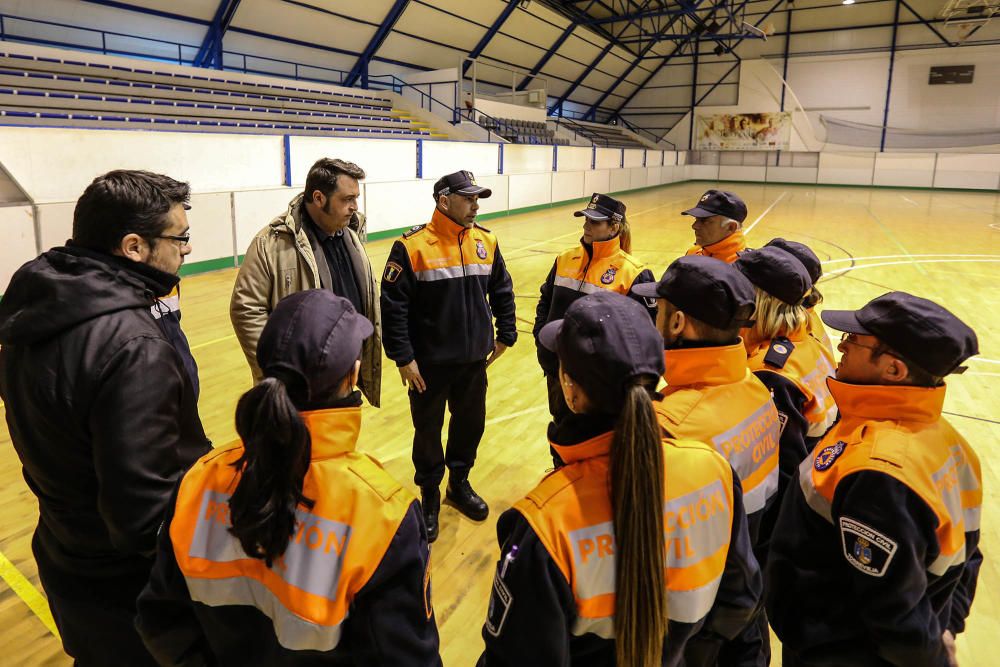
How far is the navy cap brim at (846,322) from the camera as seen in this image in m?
1.54

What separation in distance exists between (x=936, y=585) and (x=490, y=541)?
1.98m

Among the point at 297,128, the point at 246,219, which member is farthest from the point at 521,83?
the point at 246,219

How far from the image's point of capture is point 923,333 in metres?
1.42

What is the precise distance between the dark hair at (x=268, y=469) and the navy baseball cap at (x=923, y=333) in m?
1.34

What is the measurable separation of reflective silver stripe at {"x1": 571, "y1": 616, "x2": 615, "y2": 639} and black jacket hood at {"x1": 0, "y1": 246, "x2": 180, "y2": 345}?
121 cm

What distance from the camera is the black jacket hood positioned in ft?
4.38

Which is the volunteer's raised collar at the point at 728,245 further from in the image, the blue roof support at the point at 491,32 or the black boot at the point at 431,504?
the blue roof support at the point at 491,32

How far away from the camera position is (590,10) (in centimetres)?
2448

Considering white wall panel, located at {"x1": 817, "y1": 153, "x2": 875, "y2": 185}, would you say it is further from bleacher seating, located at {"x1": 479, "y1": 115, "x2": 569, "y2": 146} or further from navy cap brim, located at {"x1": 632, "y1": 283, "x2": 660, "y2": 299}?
navy cap brim, located at {"x1": 632, "y1": 283, "x2": 660, "y2": 299}

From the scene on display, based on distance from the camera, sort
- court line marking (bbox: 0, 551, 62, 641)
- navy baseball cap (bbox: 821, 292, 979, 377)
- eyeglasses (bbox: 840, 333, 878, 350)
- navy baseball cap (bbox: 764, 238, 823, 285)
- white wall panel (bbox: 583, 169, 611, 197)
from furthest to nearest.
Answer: white wall panel (bbox: 583, 169, 611, 197) < navy baseball cap (bbox: 764, 238, 823, 285) < court line marking (bbox: 0, 551, 62, 641) < eyeglasses (bbox: 840, 333, 878, 350) < navy baseball cap (bbox: 821, 292, 979, 377)

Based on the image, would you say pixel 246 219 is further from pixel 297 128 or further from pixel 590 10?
pixel 590 10

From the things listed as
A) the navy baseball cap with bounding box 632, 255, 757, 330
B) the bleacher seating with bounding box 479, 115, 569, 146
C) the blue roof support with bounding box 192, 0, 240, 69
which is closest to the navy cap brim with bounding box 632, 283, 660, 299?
the navy baseball cap with bounding box 632, 255, 757, 330

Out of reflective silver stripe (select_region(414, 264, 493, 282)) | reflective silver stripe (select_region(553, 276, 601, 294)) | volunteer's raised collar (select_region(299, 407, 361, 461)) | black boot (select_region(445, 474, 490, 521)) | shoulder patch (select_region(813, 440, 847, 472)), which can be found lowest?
black boot (select_region(445, 474, 490, 521))

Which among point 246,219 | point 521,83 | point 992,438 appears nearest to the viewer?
point 992,438
